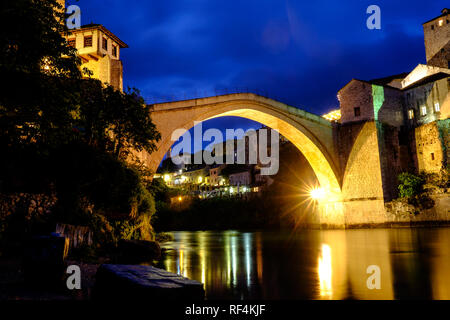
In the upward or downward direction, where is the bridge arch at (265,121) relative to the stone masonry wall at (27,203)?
upward

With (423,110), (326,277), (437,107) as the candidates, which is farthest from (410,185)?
(326,277)

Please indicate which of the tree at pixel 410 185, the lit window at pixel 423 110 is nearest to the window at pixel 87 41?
the tree at pixel 410 185

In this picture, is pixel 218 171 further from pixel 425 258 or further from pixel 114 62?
pixel 425 258

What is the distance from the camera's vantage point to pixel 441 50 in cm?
3838

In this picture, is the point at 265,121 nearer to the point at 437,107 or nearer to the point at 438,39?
the point at 437,107

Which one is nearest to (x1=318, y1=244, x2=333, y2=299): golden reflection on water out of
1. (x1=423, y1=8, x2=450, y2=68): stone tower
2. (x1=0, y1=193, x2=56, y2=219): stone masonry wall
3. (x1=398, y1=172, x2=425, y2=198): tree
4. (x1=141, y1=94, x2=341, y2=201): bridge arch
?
(x1=0, y1=193, x2=56, y2=219): stone masonry wall

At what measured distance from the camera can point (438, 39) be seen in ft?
128

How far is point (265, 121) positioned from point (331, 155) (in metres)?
6.33

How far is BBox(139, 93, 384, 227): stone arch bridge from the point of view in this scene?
75.6 feet

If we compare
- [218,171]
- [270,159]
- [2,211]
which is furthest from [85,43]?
[218,171]

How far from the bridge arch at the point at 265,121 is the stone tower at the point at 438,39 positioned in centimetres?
2080

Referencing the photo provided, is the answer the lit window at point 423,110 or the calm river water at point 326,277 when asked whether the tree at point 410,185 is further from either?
the calm river water at point 326,277

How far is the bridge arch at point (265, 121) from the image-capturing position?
707 inches

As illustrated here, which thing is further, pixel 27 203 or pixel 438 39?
pixel 438 39
